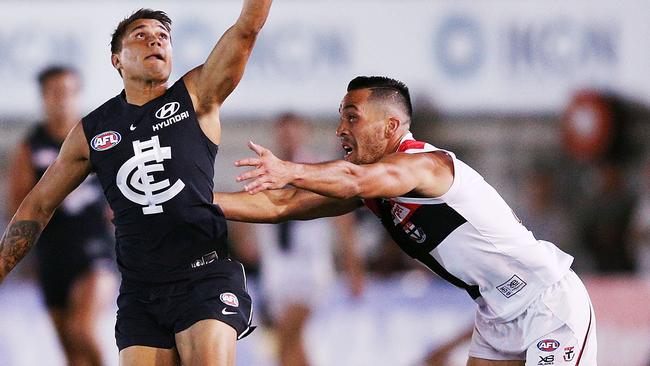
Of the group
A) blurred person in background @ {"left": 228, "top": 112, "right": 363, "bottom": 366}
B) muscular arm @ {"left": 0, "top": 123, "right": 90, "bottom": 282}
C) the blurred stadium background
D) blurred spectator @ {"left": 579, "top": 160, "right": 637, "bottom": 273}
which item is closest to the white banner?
the blurred stadium background

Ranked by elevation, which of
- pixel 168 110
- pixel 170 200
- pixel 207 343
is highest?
pixel 168 110

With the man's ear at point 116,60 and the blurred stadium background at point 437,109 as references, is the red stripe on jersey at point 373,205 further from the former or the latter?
the blurred stadium background at point 437,109

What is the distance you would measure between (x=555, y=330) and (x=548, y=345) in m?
0.09

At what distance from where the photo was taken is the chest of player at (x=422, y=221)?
5.30 metres

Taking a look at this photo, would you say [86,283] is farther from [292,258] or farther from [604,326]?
[604,326]

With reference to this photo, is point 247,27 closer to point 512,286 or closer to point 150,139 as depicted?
point 150,139

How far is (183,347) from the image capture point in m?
5.18

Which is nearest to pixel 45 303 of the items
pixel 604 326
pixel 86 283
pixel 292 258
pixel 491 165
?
pixel 86 283

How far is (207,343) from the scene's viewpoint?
5.07 m

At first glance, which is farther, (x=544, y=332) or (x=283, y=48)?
(x=283, y=48)

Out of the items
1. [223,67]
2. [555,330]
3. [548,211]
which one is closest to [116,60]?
[223,67]

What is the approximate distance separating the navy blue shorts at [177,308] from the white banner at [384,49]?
14.8 ft

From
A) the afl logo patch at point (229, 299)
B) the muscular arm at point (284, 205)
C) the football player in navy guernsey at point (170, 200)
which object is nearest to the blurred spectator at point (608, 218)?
the muscular arm at point (284, 205)

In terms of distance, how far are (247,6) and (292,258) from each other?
4817mm
